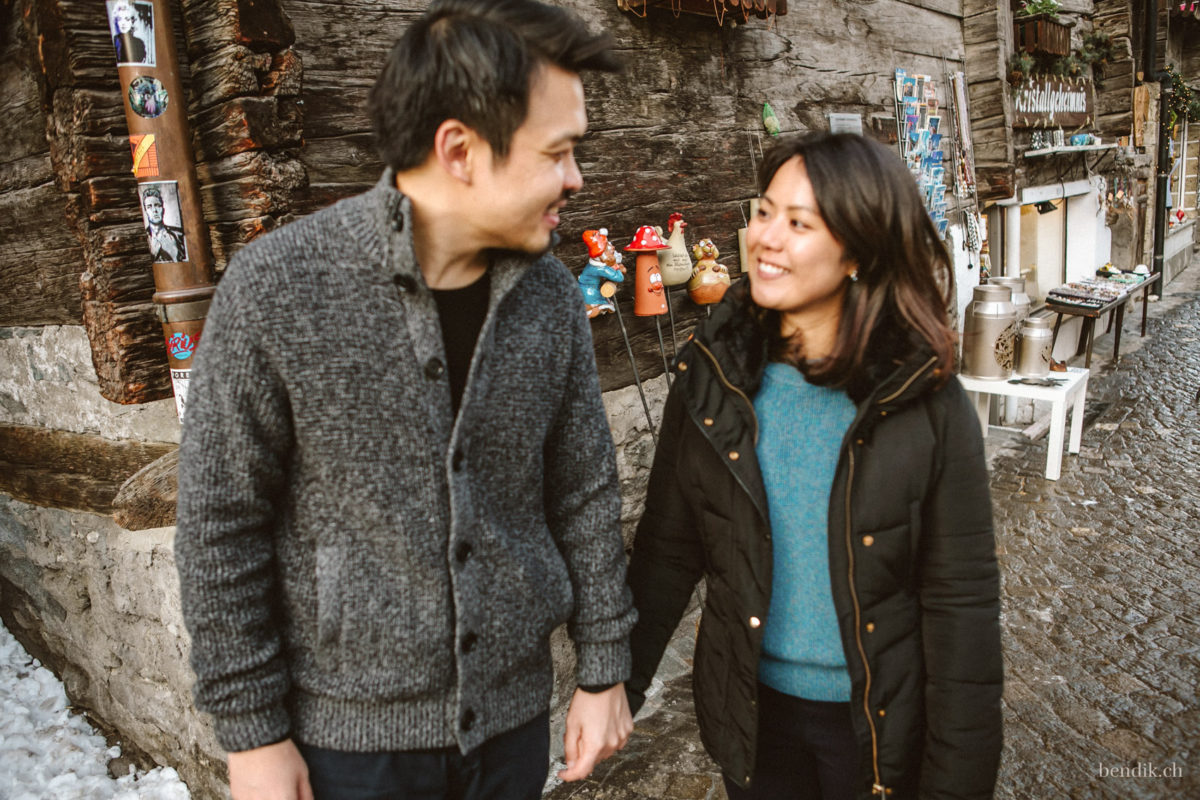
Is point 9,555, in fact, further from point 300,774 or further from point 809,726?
point 809,726

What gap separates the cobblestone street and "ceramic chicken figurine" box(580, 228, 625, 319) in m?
1.58

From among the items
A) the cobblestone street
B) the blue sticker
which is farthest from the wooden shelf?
the blue sticker

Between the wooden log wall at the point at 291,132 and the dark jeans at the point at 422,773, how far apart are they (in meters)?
1.34

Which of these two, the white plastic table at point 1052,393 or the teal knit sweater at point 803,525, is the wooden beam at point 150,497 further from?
the white plastic table at point 1052,393

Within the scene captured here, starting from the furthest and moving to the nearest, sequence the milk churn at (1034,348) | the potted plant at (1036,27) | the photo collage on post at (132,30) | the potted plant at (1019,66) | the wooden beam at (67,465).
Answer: the potted plant at (1036,27) < the potted plant at (1019,66) < the milk churn at (1034,348) < the wooden beam at (67,465) < the photo collage on post at (132,30)

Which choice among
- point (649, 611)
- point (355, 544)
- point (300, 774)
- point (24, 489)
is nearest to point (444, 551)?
point (355, 544)

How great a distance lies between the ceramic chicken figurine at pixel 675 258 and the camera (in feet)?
10.9

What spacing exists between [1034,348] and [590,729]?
4.87m

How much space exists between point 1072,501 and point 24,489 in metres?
5.42

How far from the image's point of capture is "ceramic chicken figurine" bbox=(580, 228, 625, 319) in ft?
9.85

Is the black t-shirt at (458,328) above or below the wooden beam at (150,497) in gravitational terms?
above

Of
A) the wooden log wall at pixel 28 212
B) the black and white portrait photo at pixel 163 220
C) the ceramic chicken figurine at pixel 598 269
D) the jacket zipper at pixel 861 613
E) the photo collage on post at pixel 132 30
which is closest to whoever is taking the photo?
the jacket zipper at pixel 861 613

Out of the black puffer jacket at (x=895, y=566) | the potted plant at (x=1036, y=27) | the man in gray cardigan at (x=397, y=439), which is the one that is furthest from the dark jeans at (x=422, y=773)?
the potted plant at (x=1036, y=27)

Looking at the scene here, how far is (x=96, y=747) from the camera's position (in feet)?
10.5
